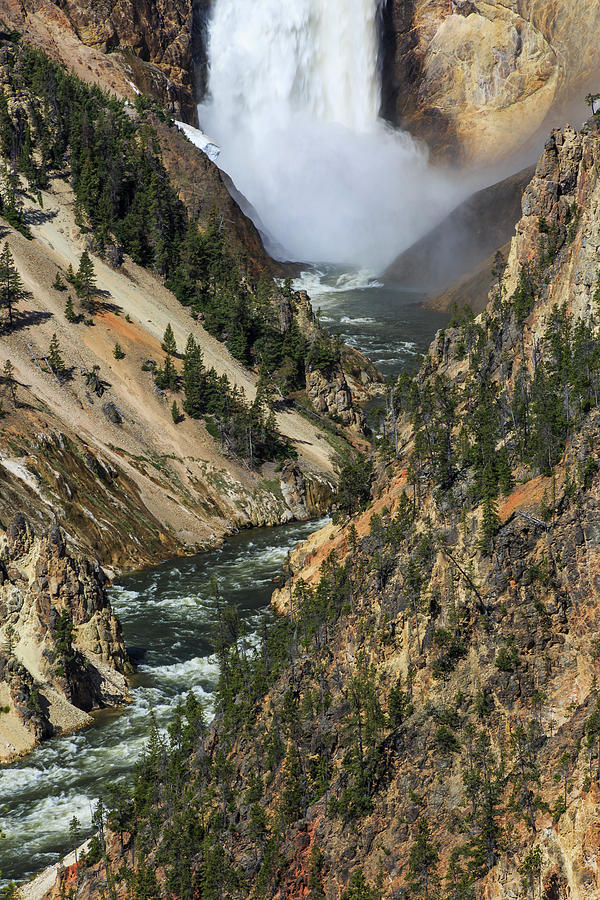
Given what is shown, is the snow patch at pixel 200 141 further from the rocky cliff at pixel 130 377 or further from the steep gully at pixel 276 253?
the rocky cliff at pixel 130 377

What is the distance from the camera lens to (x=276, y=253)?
17675cm

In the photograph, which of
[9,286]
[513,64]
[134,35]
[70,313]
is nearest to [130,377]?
[70,313]

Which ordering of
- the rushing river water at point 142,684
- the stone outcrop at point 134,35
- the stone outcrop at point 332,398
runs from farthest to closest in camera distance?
the stone outcrop at point 134,35 → the stone outcrop at point 332,398 → the rushing river water at point 142,684

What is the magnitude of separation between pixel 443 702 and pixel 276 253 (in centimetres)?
15945

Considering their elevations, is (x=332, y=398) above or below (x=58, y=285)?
below

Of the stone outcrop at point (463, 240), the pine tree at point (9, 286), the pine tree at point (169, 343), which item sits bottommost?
the pine tree at point (169, 343)

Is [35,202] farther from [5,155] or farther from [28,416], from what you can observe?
[28,416]

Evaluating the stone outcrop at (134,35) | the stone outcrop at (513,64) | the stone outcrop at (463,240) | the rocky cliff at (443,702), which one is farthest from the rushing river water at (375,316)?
the rocky cliff at (443,702)

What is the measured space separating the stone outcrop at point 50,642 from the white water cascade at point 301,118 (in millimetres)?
136299

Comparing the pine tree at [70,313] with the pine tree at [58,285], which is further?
the pine tree at [58,285]

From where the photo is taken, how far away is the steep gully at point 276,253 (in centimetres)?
3538

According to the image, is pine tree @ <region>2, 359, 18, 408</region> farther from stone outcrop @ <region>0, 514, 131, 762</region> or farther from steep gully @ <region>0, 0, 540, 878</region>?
stone outcrop @ <region>0, 514, 131, 762</region>

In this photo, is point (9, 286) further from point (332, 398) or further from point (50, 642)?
point (50, 642)

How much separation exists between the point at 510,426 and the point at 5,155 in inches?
3401
